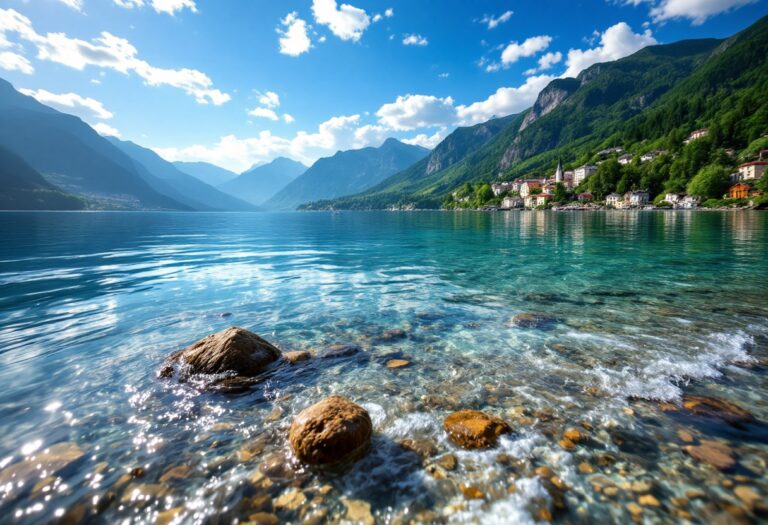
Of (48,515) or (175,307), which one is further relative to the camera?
(175,307)

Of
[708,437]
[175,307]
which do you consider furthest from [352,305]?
[708,437]

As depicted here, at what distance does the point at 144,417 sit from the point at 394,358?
21.6 ft

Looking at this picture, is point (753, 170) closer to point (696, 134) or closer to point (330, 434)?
point (696, 134)

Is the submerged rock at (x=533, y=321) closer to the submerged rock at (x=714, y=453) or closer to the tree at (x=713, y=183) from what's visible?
the submerged rock at (x=714, y=453)

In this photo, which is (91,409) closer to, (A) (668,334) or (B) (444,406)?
(B) (444,406)

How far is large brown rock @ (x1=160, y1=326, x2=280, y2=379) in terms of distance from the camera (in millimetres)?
9656

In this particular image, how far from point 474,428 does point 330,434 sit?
113 inches

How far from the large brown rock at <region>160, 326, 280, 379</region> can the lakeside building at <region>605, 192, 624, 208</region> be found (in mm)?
195658

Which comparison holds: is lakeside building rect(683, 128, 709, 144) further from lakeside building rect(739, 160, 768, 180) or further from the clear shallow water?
the clear shallow water

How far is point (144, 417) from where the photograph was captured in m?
7.77

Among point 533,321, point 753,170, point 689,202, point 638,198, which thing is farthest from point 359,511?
point 638,198

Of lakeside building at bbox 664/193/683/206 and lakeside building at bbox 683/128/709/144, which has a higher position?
lakeside building at bbox 683/128/709/144

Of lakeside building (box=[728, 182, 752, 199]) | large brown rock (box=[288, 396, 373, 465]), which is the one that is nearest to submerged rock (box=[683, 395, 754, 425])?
large brown rock (box=[288, 396, 373, 465])

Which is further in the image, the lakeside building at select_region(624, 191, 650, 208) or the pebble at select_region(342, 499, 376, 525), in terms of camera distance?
the lakeside building at select_region(624, 191, 650, 208)
